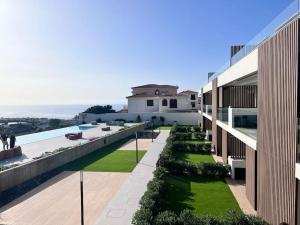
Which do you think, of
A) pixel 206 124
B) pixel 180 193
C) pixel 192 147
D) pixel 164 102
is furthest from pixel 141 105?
pixel 180 193

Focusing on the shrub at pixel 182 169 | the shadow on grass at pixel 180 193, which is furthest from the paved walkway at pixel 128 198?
the shrub at pixel 182 169

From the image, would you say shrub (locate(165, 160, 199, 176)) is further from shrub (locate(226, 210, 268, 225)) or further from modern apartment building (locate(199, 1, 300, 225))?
shrub (locate(226, 210, 268, 225))

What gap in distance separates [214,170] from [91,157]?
9483mm

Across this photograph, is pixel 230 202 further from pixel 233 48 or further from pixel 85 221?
pixel 233 48

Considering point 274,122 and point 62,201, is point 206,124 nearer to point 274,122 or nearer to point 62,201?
point 62,201

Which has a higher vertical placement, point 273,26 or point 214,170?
point 273,26

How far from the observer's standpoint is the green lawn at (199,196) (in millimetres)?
11492

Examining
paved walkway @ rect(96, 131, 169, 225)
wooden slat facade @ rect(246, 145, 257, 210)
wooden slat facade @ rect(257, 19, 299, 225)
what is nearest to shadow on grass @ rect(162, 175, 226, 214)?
paved walkway @ rect(96, 131, 169, 225)

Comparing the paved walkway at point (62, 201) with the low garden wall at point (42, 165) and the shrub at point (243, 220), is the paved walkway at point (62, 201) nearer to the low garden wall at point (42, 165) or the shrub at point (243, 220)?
the low garden wall at point (42, 165)

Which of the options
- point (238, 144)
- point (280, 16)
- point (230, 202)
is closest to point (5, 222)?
point (230, 202)

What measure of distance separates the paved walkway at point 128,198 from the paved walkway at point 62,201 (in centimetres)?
40

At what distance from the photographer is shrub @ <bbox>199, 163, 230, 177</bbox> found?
631 inches

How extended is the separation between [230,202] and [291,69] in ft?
22.1

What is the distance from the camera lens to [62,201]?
12.5 m
